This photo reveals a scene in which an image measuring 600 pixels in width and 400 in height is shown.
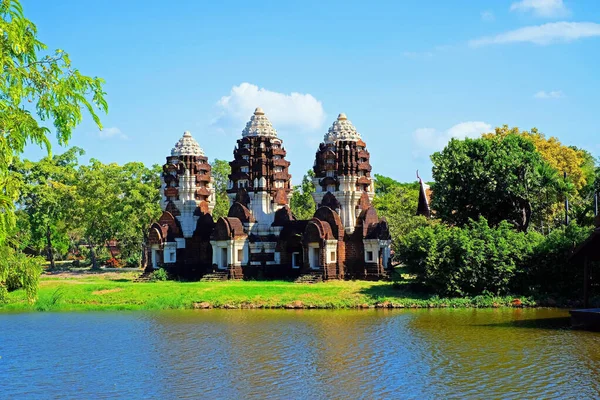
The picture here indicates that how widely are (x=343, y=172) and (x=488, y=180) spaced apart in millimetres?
8705

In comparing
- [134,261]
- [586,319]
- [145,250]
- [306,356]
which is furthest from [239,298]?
[134,261]

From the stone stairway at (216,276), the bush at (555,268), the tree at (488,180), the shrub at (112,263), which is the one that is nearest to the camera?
the bush at (555,268)

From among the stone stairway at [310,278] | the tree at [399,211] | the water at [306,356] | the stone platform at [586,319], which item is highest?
the tree at [399,211]

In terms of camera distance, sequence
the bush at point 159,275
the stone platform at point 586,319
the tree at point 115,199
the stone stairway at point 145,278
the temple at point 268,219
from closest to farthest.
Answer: the stone platform at point 586,319 → the temple at point 268,219 → the bush at point 159,275 → the stone stairway at point 145,278 → the tree at point 115,199

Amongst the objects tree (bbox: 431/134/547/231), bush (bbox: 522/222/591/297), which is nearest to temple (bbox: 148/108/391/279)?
tree (bbox: 431/134/547/231)

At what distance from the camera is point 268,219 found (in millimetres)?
43719

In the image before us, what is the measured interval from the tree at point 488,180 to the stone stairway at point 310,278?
25.0 feet

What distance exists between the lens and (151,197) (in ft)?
177

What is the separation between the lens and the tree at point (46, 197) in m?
53.5

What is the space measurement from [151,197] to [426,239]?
90.9 feet

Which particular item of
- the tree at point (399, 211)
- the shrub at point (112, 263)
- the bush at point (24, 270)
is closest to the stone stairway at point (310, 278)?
the tree at point (399, 211)

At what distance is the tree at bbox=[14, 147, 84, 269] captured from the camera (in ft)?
176

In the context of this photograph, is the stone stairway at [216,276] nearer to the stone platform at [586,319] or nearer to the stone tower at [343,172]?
the stone tower at [343,172]

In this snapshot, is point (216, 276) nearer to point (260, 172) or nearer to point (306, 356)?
point (260, 172)
